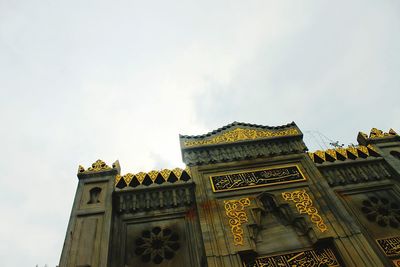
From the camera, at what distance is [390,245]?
7.04 metres

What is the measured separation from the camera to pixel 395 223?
766 cm

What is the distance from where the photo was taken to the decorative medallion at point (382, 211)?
769 centimetres

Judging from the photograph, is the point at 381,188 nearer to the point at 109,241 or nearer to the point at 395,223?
the point at 395,223

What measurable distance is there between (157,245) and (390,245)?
16.9 feet

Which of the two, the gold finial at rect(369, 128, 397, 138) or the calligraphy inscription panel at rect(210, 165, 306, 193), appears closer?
the calligraphy inscription panel at rect(210, 165, 306, 193)

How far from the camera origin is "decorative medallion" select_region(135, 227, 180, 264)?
705 centimetres

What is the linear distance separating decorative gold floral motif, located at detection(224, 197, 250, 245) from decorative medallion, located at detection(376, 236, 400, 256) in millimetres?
2999

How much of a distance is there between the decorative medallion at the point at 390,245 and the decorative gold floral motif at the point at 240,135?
382 cm

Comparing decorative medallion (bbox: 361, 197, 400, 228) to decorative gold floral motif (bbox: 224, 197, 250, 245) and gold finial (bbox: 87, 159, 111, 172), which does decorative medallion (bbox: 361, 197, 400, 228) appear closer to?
decorative gold floral motif (bbox: 224, 197, 250, 245)

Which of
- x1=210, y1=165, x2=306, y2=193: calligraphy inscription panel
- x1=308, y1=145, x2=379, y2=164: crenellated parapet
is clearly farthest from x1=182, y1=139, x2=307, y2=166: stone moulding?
x1=210, y1=165, x2=306, y2=193: calligraphy inscription panel

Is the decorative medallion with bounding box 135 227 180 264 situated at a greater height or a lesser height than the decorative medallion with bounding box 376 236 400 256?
greater

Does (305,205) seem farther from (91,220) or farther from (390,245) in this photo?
(91,220)

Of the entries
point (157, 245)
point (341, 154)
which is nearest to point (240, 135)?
point (341, 154)

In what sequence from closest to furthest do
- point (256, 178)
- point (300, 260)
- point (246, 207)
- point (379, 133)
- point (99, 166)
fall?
point (300, 260) < point (246, 207) < point (256, 178) < point (99, 166) < point (379, 133)
